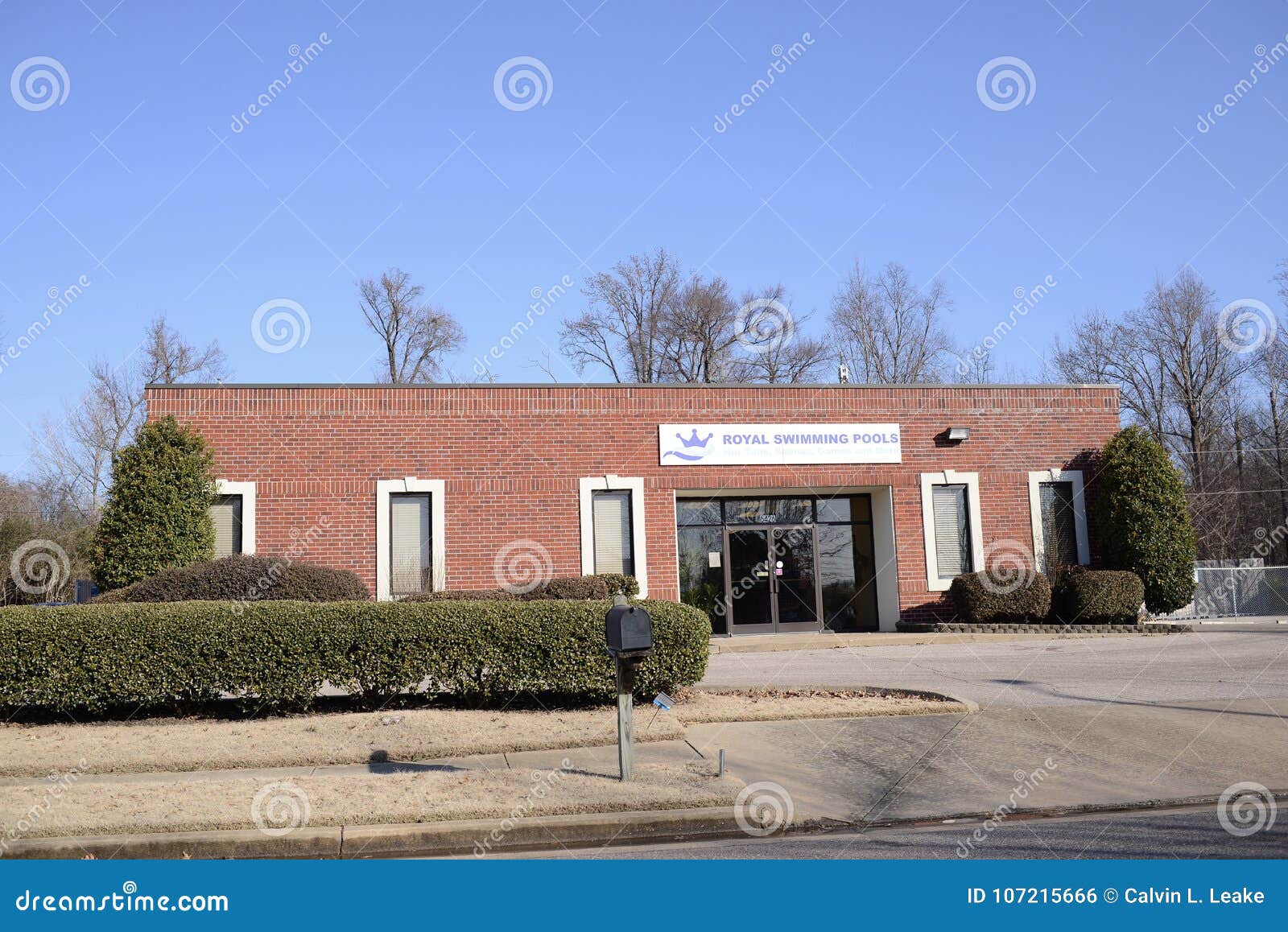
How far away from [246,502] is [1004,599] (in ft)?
49.3

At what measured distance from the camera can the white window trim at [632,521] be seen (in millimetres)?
21656

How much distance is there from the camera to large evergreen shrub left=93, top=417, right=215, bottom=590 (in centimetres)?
1870

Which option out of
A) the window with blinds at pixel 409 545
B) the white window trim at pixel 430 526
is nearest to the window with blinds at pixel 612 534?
the white window trim at pixel 430 526

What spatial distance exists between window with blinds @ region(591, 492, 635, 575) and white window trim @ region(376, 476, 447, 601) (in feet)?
9.93

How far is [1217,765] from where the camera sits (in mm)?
9258

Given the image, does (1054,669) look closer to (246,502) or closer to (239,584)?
(239,584)

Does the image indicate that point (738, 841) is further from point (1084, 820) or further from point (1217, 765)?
point (1217, 765)

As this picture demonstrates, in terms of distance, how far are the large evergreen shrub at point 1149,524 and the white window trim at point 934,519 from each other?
2707 millimetres

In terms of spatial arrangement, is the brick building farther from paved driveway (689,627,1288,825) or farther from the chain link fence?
the chain link fence

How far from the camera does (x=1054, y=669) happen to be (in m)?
15.1

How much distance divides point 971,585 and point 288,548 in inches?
535

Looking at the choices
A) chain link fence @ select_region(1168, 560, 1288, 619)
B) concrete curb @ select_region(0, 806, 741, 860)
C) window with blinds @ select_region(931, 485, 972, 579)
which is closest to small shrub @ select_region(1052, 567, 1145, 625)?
window with blinds @ select_region(931, 485, 972, 579)

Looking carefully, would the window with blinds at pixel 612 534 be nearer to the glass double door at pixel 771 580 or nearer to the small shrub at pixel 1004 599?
the glass double door at pixel 771 580

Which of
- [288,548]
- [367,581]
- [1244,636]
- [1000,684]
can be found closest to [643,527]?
[367,581]
